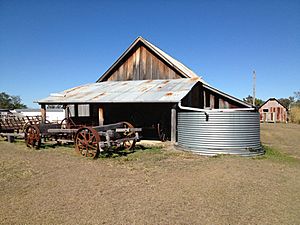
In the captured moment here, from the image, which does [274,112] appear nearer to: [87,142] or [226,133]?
[226,133]

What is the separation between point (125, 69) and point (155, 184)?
1429 centimetres

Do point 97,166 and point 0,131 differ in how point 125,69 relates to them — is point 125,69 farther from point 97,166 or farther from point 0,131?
point 97,166

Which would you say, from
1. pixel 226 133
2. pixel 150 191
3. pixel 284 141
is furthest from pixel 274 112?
pixel 150 191

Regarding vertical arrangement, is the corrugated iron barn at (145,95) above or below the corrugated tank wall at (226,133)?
above

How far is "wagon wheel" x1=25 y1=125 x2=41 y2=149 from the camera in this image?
40.9 ft

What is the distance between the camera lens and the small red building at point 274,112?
4588 centimetres

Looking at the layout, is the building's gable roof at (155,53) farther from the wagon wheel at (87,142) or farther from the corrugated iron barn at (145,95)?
the wagon wheel at (87,142)

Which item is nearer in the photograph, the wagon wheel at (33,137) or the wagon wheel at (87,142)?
the wagon wheel at (87,142)

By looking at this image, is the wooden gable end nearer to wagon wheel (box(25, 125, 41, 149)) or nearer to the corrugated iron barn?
the corrugated iron barn

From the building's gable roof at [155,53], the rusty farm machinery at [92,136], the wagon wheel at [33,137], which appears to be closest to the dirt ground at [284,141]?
the building's gable roof at [155,53]

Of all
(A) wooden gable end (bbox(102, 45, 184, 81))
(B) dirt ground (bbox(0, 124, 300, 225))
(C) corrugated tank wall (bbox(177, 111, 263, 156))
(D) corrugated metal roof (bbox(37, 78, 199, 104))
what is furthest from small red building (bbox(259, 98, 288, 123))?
(B) dirt ground (bbox(0, 124, 300, 225))

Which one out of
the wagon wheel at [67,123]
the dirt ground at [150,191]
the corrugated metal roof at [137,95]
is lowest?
the dirt ground at [150,191]

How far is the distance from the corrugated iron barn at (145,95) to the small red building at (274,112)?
113 ft

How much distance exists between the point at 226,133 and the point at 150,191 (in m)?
5.56
